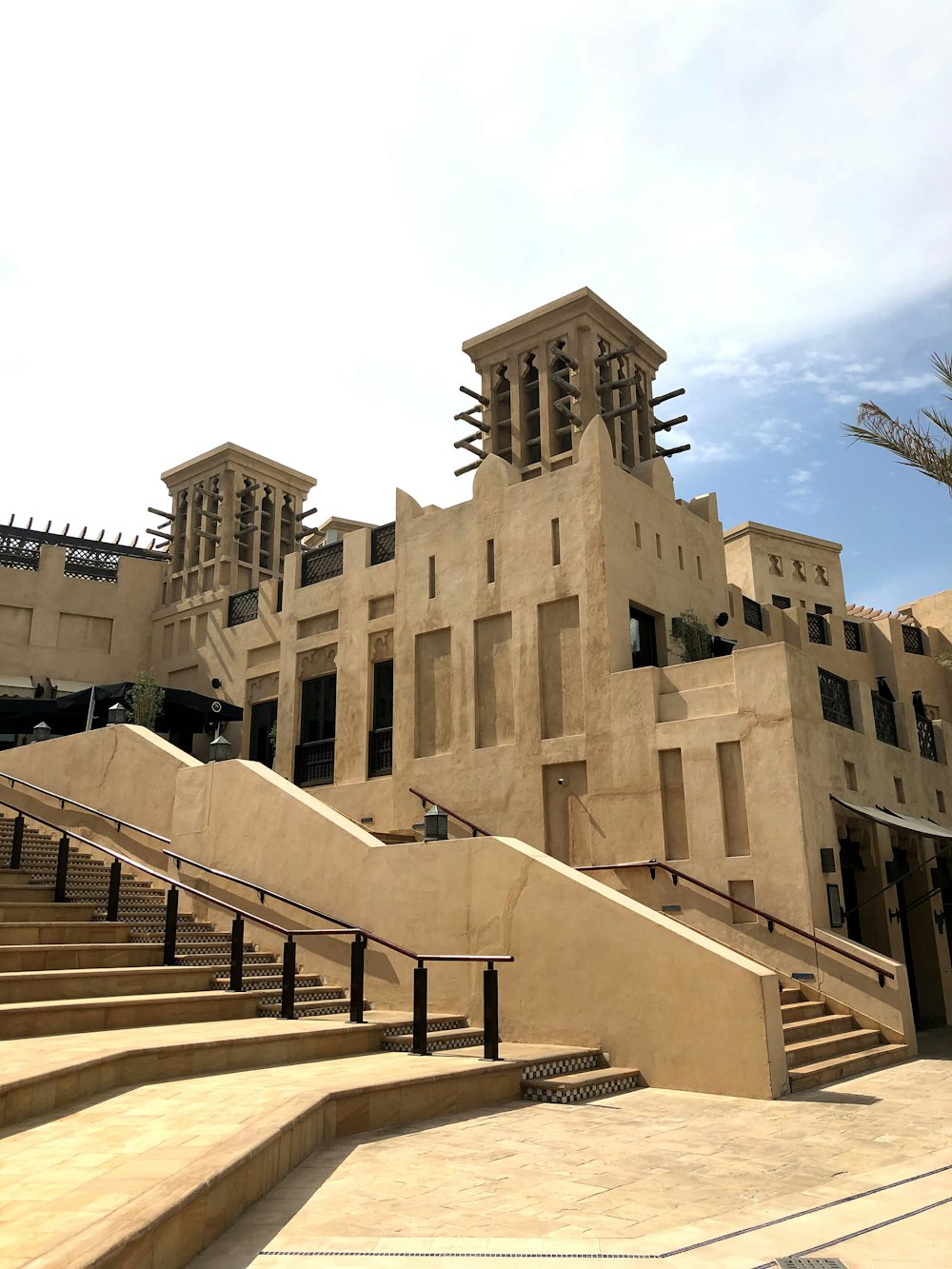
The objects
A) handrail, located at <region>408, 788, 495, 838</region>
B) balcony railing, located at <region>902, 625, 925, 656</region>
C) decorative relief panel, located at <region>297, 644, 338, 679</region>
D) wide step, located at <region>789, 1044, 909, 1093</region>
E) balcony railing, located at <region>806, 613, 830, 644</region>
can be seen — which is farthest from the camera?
balcony railing, located at <region>902, 625, 925, 656</region>

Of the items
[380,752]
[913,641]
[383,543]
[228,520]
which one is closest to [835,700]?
[380,752]

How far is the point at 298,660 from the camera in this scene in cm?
2064

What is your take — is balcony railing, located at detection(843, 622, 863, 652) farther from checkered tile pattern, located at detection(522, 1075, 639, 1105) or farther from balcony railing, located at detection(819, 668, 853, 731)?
checkered tile pattern, located at detection(522, 1075, 639, 1105)

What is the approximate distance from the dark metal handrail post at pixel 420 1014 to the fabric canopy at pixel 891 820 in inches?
278

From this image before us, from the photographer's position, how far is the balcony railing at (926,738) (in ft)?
61.5

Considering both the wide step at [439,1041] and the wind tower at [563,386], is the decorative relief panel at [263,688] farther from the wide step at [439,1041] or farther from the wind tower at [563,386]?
the wide step at [439,1041]

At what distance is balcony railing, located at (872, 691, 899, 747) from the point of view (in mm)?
16797

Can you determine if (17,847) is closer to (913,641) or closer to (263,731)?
(263,731)

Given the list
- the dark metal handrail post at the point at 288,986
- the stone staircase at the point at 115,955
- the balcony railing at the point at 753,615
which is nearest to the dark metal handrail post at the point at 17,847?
the stone staircase at the point at 115,955

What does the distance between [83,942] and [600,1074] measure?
5.47 metres

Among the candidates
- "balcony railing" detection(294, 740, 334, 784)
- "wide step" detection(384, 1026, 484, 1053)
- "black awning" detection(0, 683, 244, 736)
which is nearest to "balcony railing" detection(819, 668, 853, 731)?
"wide step" detection(384, 1026, 484, 1053)

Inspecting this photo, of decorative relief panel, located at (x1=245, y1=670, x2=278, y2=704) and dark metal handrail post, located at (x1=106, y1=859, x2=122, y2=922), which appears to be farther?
decorative relief panel, located at (x1=245, y1=670, x2=278, y2=704)

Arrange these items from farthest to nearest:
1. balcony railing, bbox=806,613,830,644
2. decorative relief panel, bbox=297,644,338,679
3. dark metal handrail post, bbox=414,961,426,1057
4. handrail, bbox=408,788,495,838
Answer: balcony railing, bbox=806,613,830,644 → decorative relief panel, bbox=297,644,338,679 → handrail, bbox=408,788,495,838 → dark metal handrail post, bbox=414,961,426,1057

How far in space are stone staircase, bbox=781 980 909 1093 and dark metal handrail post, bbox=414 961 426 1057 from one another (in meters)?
3.52
